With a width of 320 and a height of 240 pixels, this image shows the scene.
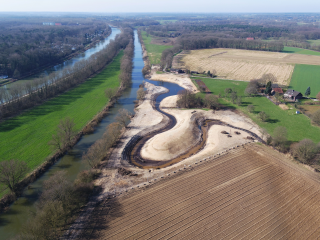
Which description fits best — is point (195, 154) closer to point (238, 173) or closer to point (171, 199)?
point (238, 173)

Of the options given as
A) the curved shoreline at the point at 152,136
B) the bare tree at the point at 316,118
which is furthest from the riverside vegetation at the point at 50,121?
the bare tree at the point at 316,118

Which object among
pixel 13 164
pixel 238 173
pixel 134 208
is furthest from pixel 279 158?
pixel 13 164

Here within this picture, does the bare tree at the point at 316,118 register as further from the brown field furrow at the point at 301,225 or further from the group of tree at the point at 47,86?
the group of tree at the point at 47,86

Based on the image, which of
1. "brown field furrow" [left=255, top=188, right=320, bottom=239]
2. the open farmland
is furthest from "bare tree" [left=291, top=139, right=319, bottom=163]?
the open farmland

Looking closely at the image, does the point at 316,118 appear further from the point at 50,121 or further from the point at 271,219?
the point at 50,121

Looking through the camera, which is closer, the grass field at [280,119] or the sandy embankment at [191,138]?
the sandy embankment at [191,138]

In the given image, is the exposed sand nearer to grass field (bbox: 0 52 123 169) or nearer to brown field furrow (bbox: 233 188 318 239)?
grass field (bbox: 0 52 123 169)
